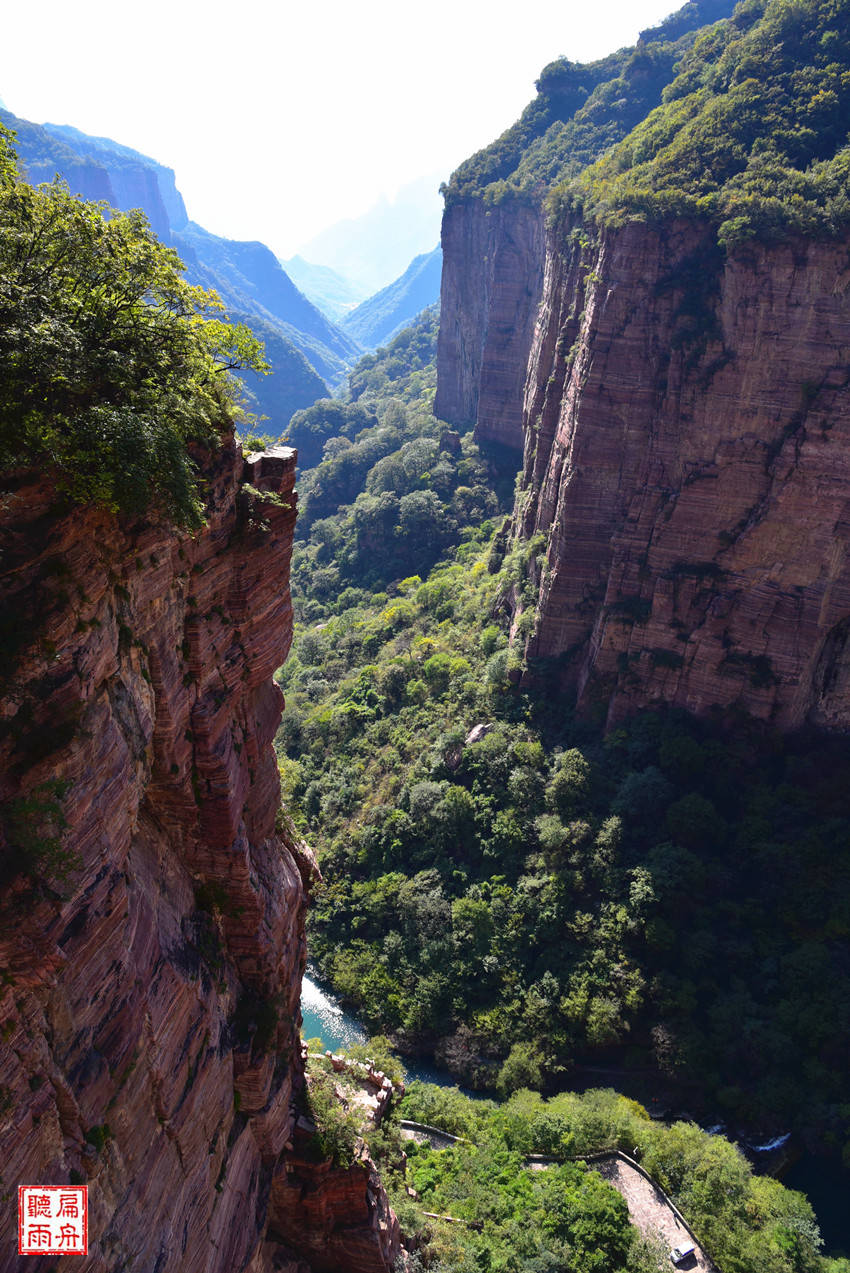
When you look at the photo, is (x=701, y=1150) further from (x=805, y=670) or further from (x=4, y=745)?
(x=4, y=745)

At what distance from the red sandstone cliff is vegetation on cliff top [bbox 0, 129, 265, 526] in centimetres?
62

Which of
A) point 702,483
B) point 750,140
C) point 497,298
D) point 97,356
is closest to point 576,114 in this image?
point 497,298

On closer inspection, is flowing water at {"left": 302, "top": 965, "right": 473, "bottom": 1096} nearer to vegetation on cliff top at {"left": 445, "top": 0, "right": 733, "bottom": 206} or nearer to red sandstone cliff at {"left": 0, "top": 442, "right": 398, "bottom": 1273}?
red sandstone cliff at {"left": 0, "top": 442, "right": 398, "bottom": 1273}

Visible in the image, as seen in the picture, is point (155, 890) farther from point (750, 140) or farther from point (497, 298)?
point (497, 298)

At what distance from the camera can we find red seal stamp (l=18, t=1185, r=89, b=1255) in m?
8.13

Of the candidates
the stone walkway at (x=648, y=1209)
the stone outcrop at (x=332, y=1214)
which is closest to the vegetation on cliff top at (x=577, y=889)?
the stone walkway at (x=648, y=1209)

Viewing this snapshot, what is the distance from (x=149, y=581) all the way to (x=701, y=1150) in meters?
31.3

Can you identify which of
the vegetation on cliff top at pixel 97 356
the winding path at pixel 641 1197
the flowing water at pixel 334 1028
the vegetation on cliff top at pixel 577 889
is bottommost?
the flowing water at pixel 334 1028

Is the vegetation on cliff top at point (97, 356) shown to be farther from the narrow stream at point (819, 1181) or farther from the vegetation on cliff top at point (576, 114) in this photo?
the vegetation on cliff top at point (576, 114)

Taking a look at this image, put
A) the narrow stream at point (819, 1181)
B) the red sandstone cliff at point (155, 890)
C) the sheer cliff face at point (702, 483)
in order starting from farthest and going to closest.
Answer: the sheer cliff face at point (702, 483) < the narrow stream at point (819, 1181) < the red sandstone cliff at point (155, 890)

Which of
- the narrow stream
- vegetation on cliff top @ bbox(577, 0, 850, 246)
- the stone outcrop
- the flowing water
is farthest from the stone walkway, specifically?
vegetation on cliff top @ bbox(577, 0, 850, 246)

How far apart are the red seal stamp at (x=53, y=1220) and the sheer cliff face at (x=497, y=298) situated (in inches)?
3198

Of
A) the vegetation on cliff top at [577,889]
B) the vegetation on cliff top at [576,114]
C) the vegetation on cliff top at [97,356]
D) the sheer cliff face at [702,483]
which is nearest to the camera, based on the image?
the vegetation on cliff top at [97,356]

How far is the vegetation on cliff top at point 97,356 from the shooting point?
29.6 feet
